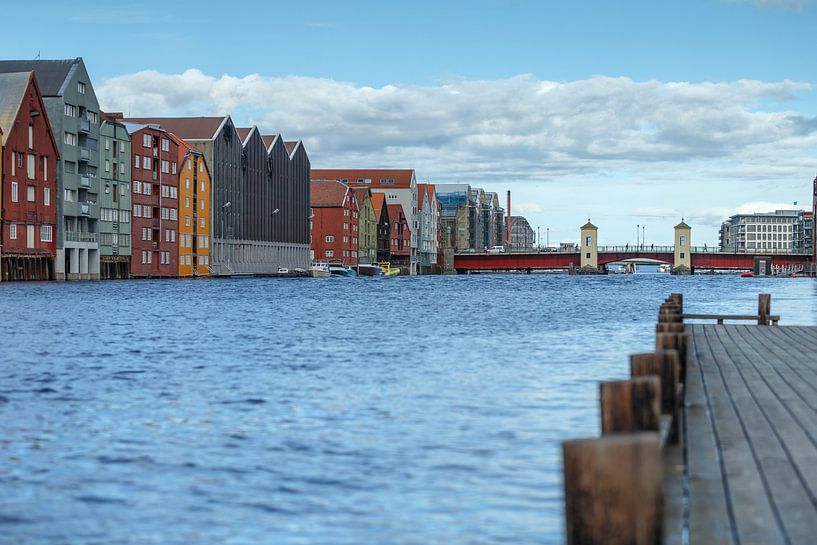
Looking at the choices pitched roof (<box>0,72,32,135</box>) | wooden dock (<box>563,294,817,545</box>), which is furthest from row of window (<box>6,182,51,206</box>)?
wooden dock (<box>563,294,817,545</box>)

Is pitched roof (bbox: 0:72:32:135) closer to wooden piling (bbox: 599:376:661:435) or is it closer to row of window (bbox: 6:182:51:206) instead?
row of window (bbox: 6:182:51:206)

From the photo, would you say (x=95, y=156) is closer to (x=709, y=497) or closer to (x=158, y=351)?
(x=158, y=351)

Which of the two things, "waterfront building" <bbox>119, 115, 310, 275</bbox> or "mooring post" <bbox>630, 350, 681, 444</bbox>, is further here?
"waterfront building" <bbox>119, 115, 310, 275</bbox>

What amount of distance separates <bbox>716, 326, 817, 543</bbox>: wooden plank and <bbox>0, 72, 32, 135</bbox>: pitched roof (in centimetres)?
9647

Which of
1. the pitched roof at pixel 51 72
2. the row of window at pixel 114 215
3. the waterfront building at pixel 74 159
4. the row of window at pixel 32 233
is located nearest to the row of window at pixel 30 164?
the waterfront building at pixel 74 159

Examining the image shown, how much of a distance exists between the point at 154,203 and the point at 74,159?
19.5 m

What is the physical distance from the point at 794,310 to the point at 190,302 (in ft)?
119

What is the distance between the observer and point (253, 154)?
6693 inches

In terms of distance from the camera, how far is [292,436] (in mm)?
16578

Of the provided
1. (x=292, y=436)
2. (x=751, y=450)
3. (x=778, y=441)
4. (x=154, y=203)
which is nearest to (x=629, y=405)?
(x=751, y=450)

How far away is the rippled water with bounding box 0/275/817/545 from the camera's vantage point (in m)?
11.4

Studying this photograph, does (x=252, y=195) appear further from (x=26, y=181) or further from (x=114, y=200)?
(x=26, y=181)

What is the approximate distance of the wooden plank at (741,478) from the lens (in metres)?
8.02

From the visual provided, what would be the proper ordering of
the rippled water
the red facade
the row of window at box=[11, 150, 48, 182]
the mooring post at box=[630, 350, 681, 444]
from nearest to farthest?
the mooring post at box=[630, 350, 681, 444] < the rippled water < the row of window at box=[11, 150, 48, 182] < the red facade
